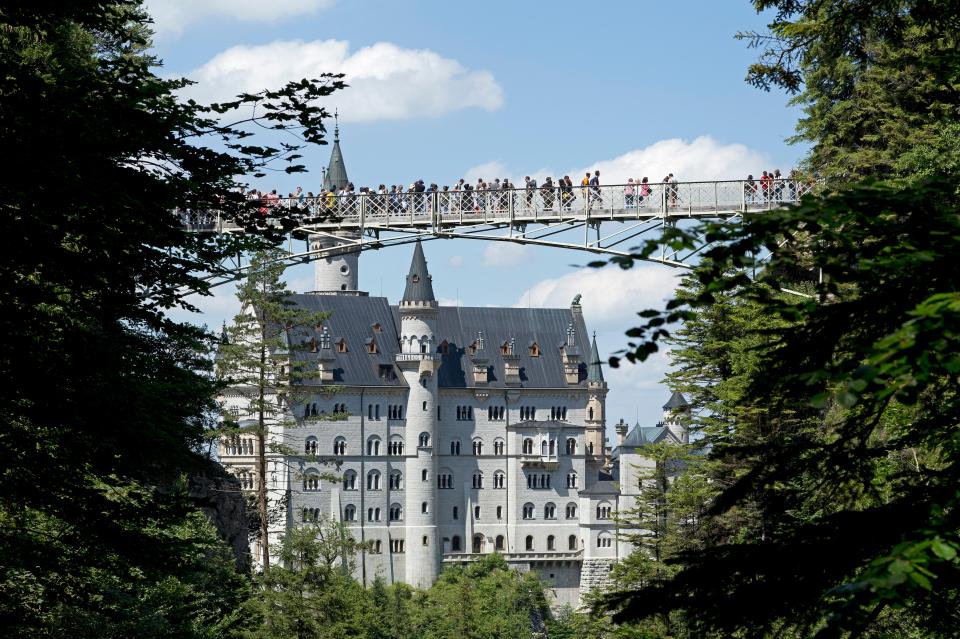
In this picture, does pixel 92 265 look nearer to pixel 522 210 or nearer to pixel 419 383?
pixel 522 210

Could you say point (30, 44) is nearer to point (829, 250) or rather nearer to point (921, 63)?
point (921, 63)

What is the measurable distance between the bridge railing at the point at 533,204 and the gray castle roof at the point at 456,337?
2906 inches

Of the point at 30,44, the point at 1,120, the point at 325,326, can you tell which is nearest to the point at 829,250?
the point at 1,120

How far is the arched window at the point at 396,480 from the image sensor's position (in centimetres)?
12550

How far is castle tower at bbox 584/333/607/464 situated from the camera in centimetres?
13650

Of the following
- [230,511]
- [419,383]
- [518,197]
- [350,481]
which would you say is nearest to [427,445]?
[419,383]

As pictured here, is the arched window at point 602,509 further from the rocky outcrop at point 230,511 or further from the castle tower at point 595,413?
the rocky outcrop at point 230,511

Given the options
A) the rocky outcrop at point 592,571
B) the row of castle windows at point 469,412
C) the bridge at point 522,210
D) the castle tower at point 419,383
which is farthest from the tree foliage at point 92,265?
the rocky outcrop at point 592,571

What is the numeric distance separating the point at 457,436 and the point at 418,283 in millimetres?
13977

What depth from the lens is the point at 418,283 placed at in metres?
127

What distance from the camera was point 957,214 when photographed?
27.5ft

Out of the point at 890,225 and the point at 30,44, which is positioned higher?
the point at 30,44

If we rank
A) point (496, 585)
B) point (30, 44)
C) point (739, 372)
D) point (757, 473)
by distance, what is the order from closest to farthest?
point (757, 473)
point (30, 44)
point (739, 372)
point (496, 585)

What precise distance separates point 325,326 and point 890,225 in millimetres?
115785
